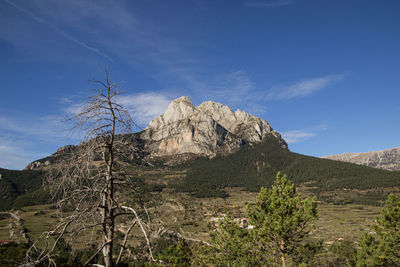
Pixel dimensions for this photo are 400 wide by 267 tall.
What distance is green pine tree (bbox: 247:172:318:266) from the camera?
18266 mm

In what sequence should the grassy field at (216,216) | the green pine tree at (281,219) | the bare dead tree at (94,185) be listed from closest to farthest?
the bare dead tree at (94,185)
the green pine tree at (281,219)
the grassy field at (216,216)

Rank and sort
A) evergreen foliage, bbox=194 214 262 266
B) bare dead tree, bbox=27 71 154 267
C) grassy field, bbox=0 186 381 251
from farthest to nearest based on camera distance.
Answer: grassy field, bbox=0 186 381 251 < evergreen foliage, bbox=194 214 262 266 < bare dead tree, bbox=27 71 154 267

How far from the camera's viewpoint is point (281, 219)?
19.0 m

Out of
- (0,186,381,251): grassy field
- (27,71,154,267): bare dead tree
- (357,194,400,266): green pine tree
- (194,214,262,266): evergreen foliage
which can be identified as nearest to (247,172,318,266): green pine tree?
(194,214,262,266): evergreen foliage

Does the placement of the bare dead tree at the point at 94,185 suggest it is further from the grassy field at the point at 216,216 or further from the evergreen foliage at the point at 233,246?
the grassy field at the point at 216,216

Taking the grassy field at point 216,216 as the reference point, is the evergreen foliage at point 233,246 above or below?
above

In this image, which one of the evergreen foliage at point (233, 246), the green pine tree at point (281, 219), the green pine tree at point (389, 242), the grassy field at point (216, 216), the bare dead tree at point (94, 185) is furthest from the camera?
the grassy field at point (216, 216)

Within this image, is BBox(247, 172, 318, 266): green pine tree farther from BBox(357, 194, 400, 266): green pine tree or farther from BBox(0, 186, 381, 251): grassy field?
BBox(0, 186, 381, 251): grassy field

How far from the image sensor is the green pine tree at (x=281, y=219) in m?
18.3

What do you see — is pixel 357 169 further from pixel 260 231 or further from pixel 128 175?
pixel 128 175

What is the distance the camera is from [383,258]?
24.5 meters

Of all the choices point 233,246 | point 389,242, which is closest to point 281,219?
point 233,246

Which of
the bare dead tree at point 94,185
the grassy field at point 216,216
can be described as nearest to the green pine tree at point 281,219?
the bare dead tree at point 94,185

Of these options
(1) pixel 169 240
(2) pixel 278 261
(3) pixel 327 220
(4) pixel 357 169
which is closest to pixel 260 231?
(2) pixel 278 261
